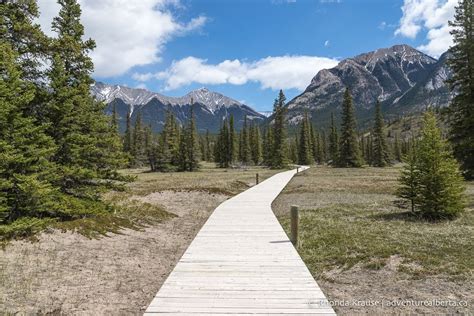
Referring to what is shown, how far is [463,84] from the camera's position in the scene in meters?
35.0

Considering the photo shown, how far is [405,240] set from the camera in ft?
37.1

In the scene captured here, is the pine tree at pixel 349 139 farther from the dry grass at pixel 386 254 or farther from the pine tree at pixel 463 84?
the dry grass at pixel 386 254

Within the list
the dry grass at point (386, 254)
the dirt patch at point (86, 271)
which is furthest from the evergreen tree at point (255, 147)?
the dirt patch at point (86, 271)

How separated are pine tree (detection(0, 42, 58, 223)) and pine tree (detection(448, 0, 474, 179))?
120ft

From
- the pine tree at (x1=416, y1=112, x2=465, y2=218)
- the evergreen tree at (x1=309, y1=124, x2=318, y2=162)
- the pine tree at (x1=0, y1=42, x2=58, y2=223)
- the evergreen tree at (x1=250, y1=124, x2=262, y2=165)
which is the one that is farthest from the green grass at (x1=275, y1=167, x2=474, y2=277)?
the evergreen tree at (x1=309, y1=124, x2=318, y2=162)

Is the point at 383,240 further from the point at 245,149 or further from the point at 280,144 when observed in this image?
the point at 245,149

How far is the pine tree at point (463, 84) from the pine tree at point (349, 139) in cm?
3470

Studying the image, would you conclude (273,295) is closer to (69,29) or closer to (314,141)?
(69,29)

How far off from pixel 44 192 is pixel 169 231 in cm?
530

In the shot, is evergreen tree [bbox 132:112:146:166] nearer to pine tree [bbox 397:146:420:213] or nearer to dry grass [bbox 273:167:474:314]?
dry grass [bbox 273:167:474:314]

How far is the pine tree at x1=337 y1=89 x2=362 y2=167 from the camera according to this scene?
232 ft

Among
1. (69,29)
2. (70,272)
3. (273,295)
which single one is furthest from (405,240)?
(69,29)

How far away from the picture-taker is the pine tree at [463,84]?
109 feet

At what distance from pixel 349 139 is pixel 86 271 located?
69500mm
